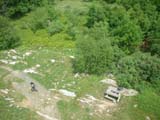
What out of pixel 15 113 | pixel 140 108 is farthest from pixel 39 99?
pixel 140 108

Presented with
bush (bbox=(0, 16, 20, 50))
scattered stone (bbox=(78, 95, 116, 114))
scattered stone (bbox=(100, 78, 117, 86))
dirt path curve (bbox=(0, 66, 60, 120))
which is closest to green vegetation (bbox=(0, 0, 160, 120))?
bush (bbox=(0, 16, 20, 50))

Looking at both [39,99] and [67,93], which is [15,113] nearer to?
[39,99]

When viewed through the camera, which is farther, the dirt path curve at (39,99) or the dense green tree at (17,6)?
the dense green tree at (17,6)

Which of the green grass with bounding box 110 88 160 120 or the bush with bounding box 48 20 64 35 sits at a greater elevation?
the bush with bounding box 48 20 64 35

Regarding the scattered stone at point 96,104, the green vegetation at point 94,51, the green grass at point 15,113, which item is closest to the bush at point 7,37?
the green vegetation at point 94,51

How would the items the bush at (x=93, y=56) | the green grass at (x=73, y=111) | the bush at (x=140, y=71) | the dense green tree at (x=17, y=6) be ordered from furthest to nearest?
1. the dense green tree at (x=17, y=6)
2. the bush at (x=93, y=56)
3. the bush at (x=140, y=71)
4. the green grass at (x=73, y=111)

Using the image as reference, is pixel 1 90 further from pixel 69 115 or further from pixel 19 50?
pixel 19 50

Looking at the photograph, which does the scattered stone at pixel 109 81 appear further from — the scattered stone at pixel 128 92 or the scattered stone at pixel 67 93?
the scattered stone at pixel 67 93

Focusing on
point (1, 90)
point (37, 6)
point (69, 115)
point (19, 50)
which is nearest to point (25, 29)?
point (37, 6)

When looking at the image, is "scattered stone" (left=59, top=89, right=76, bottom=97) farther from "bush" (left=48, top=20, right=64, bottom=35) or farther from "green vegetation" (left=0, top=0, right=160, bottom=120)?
"bush" (left=48, top=20, right=64, bottom=35)
